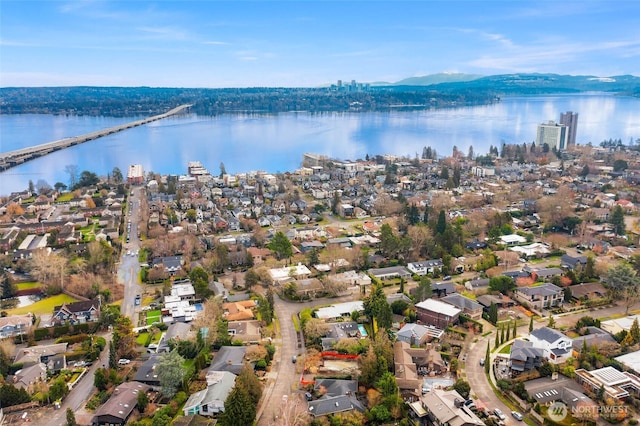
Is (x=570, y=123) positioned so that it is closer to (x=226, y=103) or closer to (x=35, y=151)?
(x=35, y=151)

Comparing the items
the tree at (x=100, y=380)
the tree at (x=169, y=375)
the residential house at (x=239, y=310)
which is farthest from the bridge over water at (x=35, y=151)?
the tree at (x=169, y=375)

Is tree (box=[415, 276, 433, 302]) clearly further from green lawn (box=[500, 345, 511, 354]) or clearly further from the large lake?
the large lake

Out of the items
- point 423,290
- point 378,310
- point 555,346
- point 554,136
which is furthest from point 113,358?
point 554,136

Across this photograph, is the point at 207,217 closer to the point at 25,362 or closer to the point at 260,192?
the point at 260,192

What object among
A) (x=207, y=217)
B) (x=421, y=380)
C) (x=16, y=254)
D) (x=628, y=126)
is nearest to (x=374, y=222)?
(x=207, y=217)

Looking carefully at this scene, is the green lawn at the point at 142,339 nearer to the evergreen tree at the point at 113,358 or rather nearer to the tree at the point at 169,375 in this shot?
the evergreen tree at the point at 113,358
